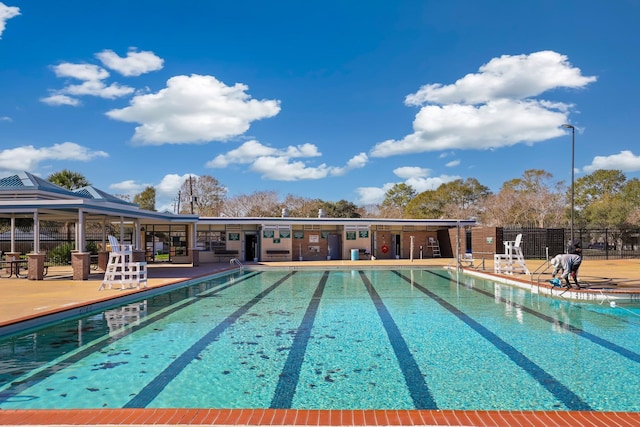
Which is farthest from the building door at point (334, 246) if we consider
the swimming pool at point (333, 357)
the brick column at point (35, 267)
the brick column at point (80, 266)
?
the swimming pool at point (333, 357)

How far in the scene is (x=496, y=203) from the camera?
4334 centimetres

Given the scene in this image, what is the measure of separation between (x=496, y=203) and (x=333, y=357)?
4085 cm

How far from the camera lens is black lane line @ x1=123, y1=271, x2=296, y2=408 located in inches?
181

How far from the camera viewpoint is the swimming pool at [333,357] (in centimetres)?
466

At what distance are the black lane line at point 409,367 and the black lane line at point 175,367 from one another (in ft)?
8.96

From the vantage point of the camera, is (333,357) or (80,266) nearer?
(333,357)

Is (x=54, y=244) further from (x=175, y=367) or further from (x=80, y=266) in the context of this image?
(x=175, y=367)

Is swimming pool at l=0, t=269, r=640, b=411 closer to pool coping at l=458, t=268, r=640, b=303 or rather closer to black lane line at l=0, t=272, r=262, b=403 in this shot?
black lane line at l=0, t=272, r=262, b=403

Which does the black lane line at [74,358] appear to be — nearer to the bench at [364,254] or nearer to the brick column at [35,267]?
the brick column at [35,267]

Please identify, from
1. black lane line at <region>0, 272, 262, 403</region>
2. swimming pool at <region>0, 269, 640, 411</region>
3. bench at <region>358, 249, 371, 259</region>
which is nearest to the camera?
swimming pool at <region>0, 269, 640, 411</region>

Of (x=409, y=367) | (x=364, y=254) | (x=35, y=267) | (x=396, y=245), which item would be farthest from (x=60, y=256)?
(x=409, y=367)

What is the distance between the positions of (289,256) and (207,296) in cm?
1455

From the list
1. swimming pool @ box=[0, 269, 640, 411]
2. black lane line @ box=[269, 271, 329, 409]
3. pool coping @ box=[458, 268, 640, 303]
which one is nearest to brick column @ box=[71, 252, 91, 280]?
swimming pool @ box=[0, 269, 640, 411]

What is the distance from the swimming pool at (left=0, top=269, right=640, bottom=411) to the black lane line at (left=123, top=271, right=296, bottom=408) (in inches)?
0.8
